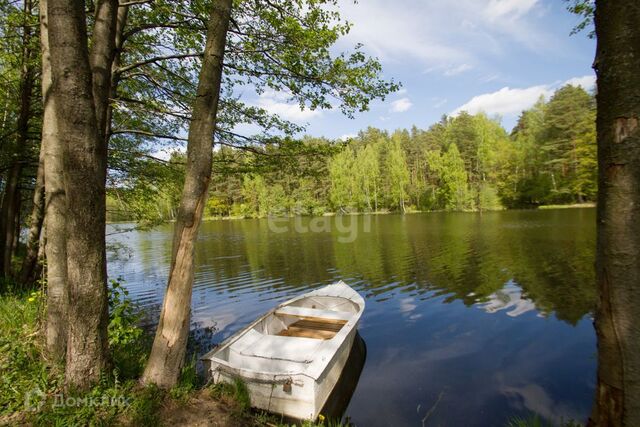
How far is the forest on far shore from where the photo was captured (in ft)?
35.2

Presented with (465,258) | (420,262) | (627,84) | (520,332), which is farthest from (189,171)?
(465,258)

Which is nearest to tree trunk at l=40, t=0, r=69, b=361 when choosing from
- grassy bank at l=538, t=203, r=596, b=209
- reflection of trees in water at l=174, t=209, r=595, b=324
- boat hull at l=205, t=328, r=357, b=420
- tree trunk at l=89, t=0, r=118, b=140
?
tree trunk at l=89, t=0, r=118, b=140

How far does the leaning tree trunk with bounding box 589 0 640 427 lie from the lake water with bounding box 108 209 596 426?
407 centimetres

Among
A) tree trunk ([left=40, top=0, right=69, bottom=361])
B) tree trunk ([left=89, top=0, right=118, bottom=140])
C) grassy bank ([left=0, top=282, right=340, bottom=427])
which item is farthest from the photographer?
tree trunk ([left=40, top=0, right=69, bottom=361])

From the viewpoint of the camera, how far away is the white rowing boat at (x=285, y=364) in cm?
473

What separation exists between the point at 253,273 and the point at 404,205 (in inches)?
2234

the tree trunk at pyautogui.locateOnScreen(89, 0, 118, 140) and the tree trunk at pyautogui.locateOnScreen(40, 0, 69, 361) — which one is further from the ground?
the tree trunk at pyautogui.locateOnScreen(89, 0, 118, 140)

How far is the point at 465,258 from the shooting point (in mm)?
18438

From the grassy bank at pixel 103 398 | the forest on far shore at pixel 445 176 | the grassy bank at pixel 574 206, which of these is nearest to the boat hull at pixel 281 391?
the grassy bank at pixel 103 398

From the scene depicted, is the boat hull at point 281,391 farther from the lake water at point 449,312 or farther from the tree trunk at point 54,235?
the tree trunk at point 54,235

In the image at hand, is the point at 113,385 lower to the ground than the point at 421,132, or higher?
lower

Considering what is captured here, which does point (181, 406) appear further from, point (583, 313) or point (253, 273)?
point (253, 273)

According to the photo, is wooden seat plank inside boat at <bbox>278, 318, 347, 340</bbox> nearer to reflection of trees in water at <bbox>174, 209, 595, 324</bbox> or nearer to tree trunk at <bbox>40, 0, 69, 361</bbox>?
tree trunk at <bbox>40, 0, 69, 361</bbox>

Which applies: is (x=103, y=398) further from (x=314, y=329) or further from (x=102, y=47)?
(x=314, y=329)
